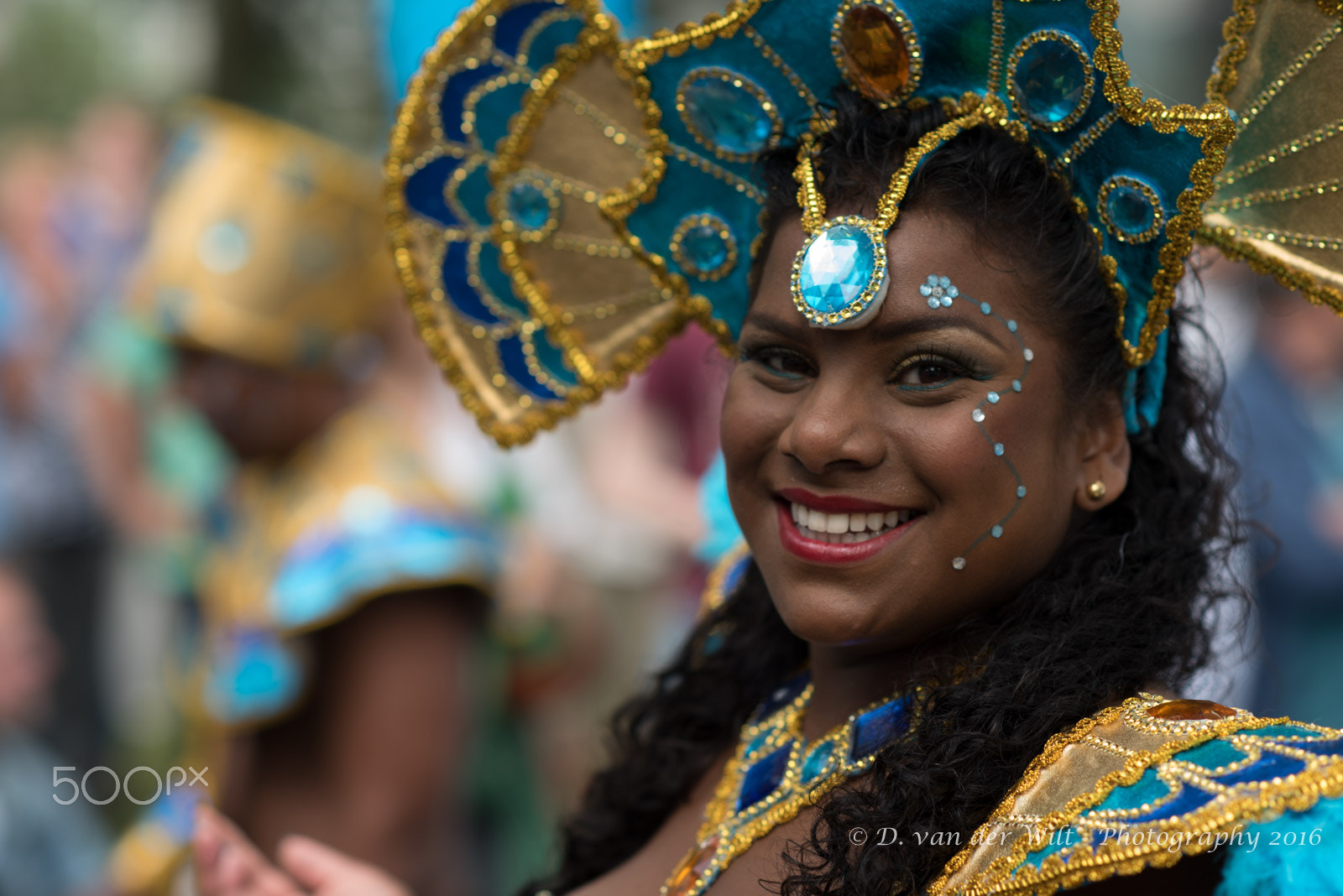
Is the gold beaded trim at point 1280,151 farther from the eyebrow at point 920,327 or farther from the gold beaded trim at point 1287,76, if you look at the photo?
the eyebrow at point 920,327

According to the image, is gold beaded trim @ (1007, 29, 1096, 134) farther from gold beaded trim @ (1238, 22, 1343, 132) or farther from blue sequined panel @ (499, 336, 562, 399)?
blue sequined panel @ (499, 336, 562, 399)

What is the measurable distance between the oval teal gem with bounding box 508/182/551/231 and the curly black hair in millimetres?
432

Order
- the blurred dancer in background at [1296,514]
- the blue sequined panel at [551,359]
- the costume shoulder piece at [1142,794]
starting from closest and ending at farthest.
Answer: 1. the costume shoulder piece at [1142,794]
2. the blue sequined panel at [551,359]
3. the blurred dancer in background at [1296,514]

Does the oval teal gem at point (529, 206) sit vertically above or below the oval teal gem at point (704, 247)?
below

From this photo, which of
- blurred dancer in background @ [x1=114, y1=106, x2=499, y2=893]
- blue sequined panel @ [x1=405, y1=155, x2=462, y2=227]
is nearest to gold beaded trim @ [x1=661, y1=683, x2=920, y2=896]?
blue sequined panel @ [x1=405, y1=155, x2=462, y2=227]

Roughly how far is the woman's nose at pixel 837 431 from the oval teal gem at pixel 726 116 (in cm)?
42

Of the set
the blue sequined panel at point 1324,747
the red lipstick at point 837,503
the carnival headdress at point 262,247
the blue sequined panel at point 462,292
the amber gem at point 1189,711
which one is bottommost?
the carnival headdress at point 262,247

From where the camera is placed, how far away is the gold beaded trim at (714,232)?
81.0 inches

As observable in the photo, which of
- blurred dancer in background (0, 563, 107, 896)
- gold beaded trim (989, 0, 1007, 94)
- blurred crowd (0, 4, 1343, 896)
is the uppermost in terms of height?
gold beaded trim (989, 0, 1007, 94)

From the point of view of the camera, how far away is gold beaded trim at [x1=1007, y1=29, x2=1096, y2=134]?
65.2 inches

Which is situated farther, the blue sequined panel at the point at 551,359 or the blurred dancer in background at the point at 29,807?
the blurred dancer in background at the point at 29,807

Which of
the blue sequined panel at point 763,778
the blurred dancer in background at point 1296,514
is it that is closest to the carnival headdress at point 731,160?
the blue sequined panel at point 763,778

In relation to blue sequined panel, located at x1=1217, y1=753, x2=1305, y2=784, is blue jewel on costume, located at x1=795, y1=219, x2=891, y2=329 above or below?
above

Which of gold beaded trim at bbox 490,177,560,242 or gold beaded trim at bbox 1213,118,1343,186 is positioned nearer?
gold beaded trim at bbox 1213,118,1343,186
